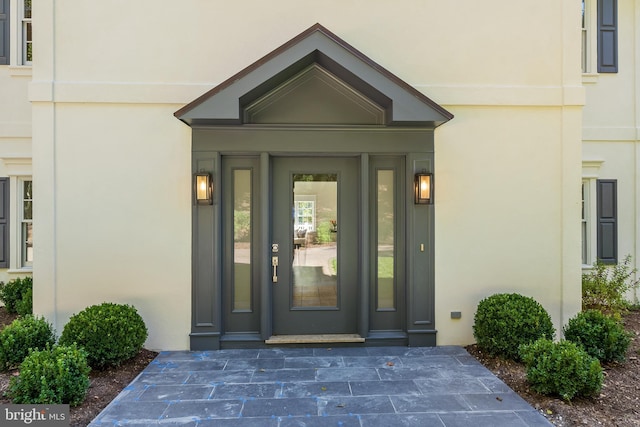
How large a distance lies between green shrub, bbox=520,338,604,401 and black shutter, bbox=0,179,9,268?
29.4ft

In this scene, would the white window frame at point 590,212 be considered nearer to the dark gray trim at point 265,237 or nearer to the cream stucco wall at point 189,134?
the cream stucco wall at point 189,134

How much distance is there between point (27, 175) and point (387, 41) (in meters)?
7.10

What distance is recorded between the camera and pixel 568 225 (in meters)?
5.34

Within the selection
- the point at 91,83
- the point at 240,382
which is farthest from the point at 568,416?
the point at 91,83

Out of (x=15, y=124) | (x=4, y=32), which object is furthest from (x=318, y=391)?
(x=4, y=32)

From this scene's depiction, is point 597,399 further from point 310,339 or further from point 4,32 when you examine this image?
point 4,32

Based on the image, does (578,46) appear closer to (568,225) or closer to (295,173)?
(568,225)

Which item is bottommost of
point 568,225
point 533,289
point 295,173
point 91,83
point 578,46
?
point 533,289

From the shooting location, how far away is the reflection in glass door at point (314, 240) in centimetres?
545

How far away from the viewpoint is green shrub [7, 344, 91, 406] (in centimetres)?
337

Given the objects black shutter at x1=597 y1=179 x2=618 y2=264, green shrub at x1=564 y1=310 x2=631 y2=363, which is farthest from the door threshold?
black shutter at x1=597 y1=179 x2=618 y2=264

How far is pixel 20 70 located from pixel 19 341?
17.8 feet

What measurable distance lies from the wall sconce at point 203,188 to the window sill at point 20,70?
4.79m

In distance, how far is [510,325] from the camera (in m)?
4.55
